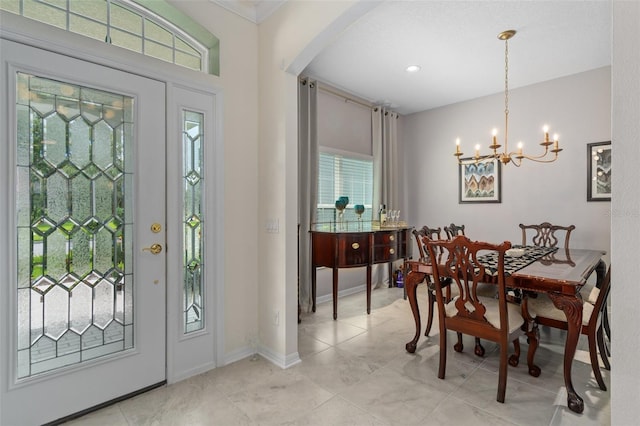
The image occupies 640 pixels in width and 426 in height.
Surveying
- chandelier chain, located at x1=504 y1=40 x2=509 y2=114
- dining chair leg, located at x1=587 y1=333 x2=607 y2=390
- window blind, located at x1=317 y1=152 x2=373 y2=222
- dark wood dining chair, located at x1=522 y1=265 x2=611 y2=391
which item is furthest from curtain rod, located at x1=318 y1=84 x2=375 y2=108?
dining chair leg, located at x1=587 y1=333 x2=607 y2=390

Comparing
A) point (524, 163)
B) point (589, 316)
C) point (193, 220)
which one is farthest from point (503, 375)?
point (524, 163)

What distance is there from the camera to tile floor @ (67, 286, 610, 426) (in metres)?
1.84

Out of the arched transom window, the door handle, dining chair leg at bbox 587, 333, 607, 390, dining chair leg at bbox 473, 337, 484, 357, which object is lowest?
dining chair leg at bbox 473, 337, 484, 357

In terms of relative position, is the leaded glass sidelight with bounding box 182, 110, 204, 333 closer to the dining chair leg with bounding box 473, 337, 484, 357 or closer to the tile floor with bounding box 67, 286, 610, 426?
the tile floor with bounding box 67, 286, 610, 426

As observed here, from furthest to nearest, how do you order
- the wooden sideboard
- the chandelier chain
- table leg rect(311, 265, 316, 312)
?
table leg rect(311, 265, 316, 312)
the wooden sideboard
the chandelier chain

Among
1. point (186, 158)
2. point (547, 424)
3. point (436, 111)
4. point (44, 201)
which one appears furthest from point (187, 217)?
point (436, 111)

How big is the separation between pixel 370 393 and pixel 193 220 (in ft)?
5.75

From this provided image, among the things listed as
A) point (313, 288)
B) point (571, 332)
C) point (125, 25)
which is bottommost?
point (313, 288)

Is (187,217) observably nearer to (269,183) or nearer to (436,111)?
(269,183)

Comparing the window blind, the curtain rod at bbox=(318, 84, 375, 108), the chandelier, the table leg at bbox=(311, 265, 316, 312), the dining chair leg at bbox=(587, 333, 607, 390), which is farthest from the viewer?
the window blind

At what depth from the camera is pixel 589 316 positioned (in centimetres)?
215

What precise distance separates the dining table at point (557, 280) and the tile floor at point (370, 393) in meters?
0.19

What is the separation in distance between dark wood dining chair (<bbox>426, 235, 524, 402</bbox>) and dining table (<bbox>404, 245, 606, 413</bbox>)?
0.49ft

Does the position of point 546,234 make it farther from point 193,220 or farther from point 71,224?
point 71,224
